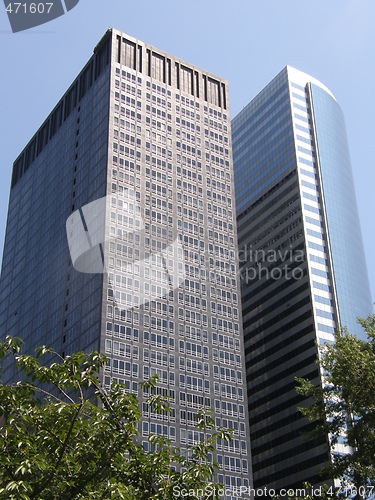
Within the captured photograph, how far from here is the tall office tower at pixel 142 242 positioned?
125500mm

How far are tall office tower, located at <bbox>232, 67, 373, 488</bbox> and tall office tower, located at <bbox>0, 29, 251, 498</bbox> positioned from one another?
64.0ft

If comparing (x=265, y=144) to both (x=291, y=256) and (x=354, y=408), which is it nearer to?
(x=291, y=256)

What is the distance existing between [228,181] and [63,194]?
123ft

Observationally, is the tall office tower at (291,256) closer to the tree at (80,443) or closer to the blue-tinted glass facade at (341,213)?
the blue-tinted glass facade at (341,213)

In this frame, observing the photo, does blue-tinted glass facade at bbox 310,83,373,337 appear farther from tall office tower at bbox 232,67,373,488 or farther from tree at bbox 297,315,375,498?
tree at bbox 297,315,375,498

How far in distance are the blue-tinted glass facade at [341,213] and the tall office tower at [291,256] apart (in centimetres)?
28

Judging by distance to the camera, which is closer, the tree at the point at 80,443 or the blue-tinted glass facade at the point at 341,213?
the tree at the point at 80,443

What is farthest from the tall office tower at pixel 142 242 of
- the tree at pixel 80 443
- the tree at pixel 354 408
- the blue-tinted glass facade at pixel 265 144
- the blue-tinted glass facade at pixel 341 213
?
the tree at pixel 80 443

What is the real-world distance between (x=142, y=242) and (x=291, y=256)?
4368 cm

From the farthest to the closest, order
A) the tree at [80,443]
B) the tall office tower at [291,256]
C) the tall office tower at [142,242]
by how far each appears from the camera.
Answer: the tall office tower at [291,256], the tall office tower at [142,242], the tree at [80,443]

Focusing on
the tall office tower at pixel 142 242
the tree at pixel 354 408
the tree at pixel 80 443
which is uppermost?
the tall office tower at pixel 142 242

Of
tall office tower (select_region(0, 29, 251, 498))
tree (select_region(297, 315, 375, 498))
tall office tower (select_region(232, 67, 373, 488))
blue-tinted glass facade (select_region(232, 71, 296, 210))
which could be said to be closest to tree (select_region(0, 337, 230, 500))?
tree (select_region(297, 315, 375, 498))

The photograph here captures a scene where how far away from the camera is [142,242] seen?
136 metres

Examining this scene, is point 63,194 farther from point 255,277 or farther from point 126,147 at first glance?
point 255,277
